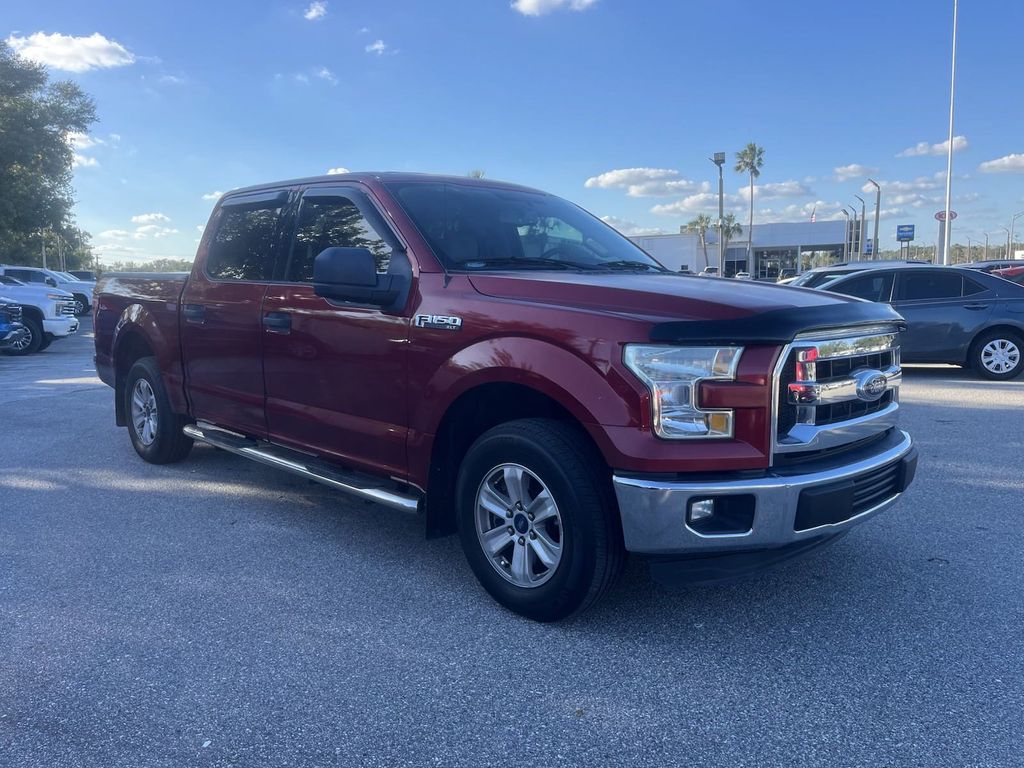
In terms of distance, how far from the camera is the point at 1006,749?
251 centimetres

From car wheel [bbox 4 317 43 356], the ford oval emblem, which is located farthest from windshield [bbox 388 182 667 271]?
car wheel [bbox 4 317 43 356]

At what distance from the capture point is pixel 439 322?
144 inches

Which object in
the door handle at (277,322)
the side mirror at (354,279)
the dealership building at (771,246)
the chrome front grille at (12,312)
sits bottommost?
the chrome front grille at (12,312)

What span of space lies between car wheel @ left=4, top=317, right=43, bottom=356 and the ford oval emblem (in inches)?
664

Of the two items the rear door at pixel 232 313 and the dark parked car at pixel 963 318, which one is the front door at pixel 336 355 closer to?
the rear door at pixel 232 313

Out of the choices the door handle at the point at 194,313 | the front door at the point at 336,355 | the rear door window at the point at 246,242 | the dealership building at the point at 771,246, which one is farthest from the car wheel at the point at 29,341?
the dealership building at the point at 771,246

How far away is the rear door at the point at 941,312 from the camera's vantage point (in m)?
10.6

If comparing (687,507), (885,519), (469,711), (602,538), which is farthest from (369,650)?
(885,519)

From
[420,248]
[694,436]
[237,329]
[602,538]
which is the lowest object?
[602,538]

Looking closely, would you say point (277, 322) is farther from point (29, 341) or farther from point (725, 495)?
point (29, 341)

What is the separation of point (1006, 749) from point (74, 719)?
3040 mm

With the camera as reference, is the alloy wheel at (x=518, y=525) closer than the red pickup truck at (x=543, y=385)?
No

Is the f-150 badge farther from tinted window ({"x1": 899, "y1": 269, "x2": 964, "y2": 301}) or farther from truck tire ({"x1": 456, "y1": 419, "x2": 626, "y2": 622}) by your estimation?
tinted window ({"x1": 899, "y1": 269, "x2": 964, "y2": 301})

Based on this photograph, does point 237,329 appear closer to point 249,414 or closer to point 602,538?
point 249,414
